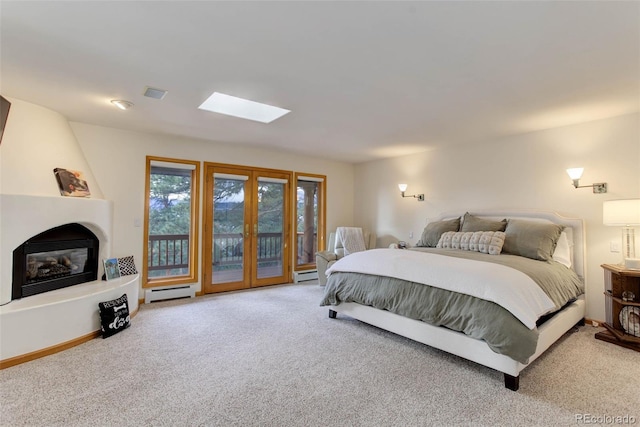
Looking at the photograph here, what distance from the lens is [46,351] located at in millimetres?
2594

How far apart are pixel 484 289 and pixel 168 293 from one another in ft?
13.2

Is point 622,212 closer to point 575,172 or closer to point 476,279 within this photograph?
point 575,172

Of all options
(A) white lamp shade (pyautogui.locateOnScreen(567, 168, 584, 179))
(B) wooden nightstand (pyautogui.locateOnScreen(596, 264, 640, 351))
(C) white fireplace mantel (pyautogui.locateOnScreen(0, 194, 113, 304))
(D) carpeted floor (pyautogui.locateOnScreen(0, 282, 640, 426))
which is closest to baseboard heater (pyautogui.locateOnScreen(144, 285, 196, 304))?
(D) carpeted floor (pyautogui.locateOnScreen(0, 282, 640, 426))

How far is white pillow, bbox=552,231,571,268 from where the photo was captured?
11.2 ft

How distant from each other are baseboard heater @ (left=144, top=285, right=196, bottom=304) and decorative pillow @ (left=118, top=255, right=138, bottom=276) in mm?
419

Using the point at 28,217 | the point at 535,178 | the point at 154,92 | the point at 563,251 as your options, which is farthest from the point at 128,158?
the point at 563,251

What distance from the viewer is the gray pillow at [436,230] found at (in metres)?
4.30

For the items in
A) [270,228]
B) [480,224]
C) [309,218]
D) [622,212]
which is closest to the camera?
[622,212]

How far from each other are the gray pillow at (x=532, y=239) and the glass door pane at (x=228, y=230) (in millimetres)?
3834

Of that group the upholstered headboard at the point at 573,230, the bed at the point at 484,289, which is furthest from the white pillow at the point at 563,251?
the upholstered headboard at the point at 573,230

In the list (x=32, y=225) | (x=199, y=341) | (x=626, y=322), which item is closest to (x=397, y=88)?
(x=199, y=341)

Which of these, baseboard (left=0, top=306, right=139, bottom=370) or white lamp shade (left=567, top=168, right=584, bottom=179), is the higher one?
white lamp shade (left=567, top=168, right=584, bottom=179)

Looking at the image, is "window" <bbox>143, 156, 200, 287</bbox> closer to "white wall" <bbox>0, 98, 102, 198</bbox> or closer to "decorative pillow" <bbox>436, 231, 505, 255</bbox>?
"white wall" <bbox>0, 98, 102, 198</bbox>

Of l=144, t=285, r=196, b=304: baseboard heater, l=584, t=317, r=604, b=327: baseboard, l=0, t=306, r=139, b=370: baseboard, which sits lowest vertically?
l=584, t=317, r=604, b=327: baseboard
